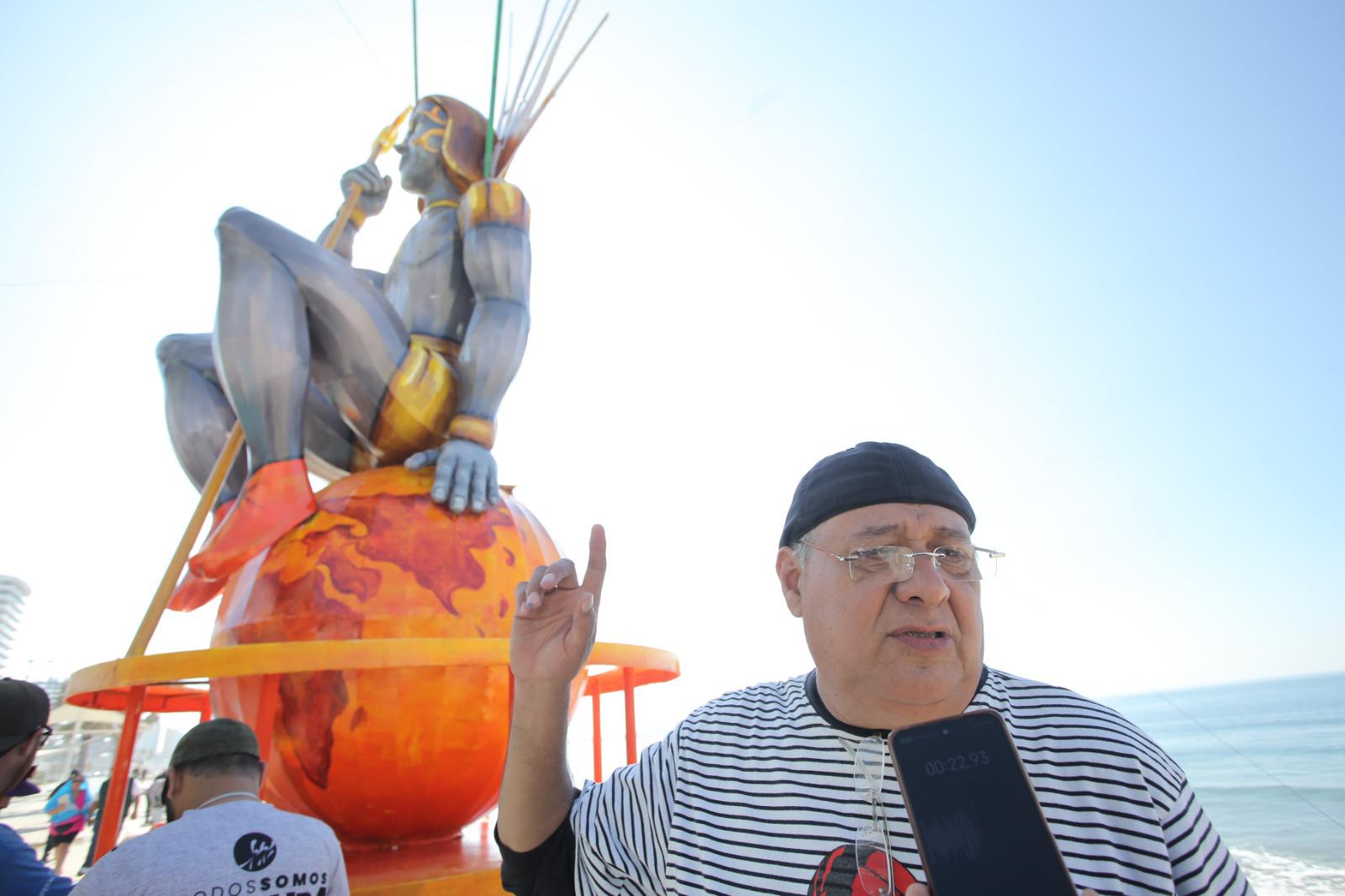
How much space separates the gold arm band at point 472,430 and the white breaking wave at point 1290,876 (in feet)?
27.0

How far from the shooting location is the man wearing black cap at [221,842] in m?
1.68

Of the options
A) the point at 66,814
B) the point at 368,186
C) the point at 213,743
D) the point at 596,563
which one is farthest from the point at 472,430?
the point at 66,814

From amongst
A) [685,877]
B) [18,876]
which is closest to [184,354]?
[18,876]

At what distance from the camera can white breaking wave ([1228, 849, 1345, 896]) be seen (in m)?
7.73

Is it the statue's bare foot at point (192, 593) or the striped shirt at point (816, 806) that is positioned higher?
the statue's bare foot at point (192, 593)

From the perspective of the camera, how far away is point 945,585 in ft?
4.39

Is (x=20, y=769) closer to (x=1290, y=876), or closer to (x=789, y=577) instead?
(x=789, y=577)

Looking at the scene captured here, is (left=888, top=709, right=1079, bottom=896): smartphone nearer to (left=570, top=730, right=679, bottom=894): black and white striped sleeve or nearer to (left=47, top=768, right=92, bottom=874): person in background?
(left=570, top=730, right=679, bottom=894): black and white striped sleeve

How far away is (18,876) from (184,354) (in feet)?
7.76

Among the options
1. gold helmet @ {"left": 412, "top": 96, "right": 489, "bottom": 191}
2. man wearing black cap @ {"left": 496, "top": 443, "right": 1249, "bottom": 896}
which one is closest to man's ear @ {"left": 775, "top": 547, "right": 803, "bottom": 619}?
man wearing black cap @ {"left": 496, "top": 443, "right": 1249, "bottom": 896}

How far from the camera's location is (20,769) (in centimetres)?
209

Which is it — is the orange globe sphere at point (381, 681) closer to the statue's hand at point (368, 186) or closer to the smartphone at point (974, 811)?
the smartphone at point (974, 811)

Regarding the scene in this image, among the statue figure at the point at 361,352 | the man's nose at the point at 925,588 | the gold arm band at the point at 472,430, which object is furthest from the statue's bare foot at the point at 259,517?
the man's nose at the point at 925,588

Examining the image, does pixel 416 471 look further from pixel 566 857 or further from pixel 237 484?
pixel 566 857
